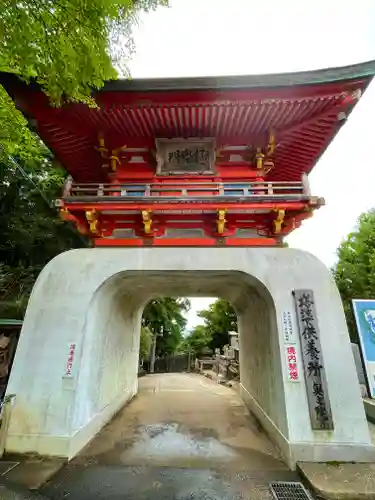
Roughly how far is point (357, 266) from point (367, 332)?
1337 cm

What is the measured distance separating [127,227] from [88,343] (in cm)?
274

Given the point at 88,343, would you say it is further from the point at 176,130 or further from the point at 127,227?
the point at 176,130

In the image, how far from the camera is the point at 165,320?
20.2 m

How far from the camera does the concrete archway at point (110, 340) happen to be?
4387mm

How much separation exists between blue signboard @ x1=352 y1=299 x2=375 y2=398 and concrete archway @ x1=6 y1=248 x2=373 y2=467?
3.70ft

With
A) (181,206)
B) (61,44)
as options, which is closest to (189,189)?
(181,206)

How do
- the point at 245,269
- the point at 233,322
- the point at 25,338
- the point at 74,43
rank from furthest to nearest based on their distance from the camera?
the point at 233,322 → the point at 245,269 → the point at 25,338 → the point at 74,43

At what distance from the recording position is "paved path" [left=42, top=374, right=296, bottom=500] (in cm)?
363

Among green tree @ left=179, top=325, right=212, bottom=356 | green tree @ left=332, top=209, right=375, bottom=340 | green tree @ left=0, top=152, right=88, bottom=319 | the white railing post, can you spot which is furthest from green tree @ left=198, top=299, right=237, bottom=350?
the white railing post

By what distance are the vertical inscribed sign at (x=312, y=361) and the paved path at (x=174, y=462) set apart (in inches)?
41.3

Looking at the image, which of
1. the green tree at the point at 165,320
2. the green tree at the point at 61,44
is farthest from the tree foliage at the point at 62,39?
the green tree at the point at 165,320

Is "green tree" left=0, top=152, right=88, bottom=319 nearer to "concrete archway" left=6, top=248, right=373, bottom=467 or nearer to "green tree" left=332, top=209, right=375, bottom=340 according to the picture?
"concrete archway" left=6, top=248, right=373, bottom=467

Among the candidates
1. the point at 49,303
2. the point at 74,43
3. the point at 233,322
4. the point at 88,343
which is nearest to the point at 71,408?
the point at 88,343

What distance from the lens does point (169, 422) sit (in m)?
6.88
